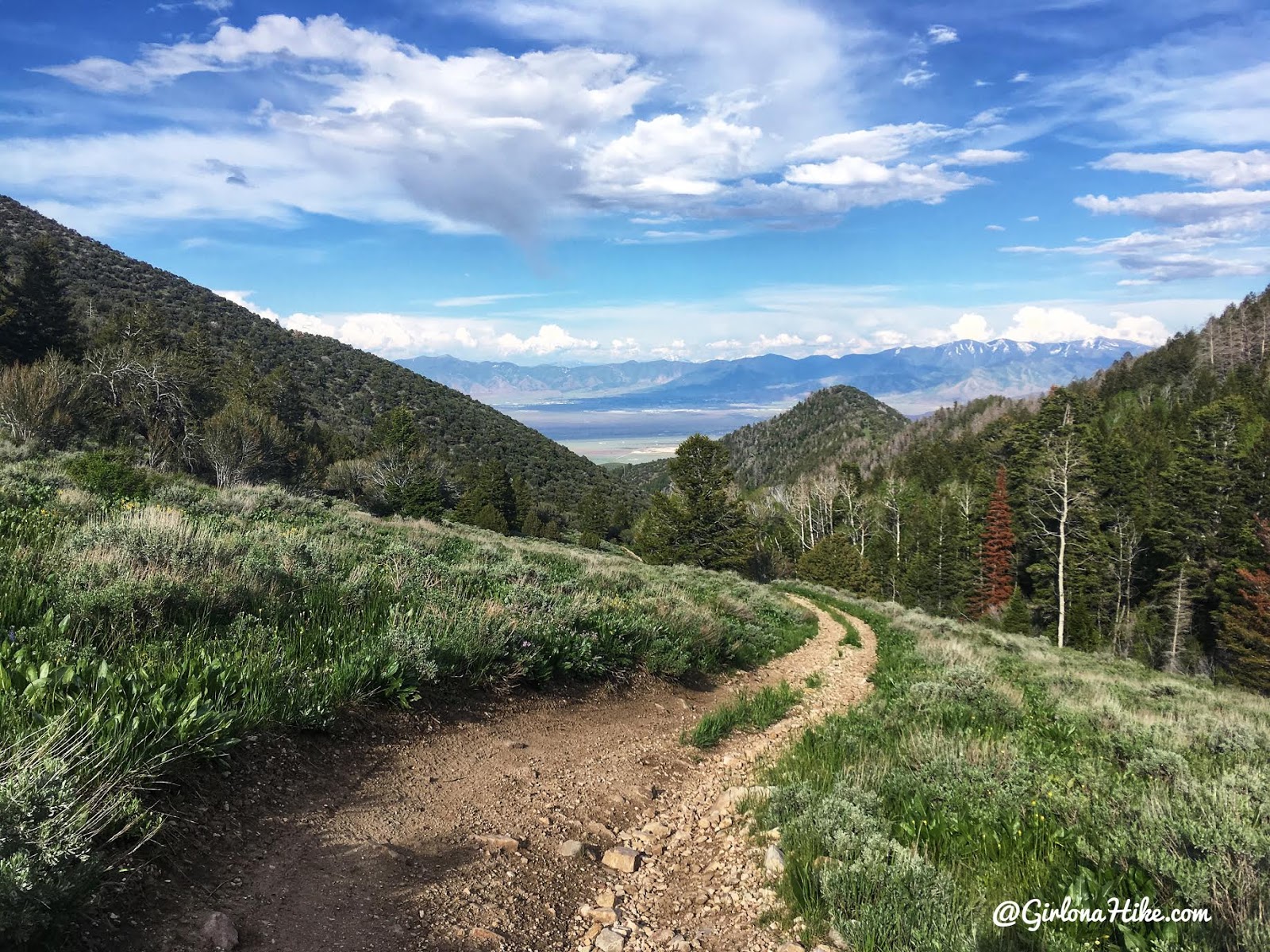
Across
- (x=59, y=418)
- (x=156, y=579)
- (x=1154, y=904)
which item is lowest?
(x=1154, y=904)

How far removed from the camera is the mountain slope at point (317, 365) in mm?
65188

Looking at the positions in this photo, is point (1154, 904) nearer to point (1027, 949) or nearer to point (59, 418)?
point (1027, 949)

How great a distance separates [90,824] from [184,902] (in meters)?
0.56

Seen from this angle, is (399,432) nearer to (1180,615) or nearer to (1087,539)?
(1087,539)

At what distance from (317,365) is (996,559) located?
7950 cm

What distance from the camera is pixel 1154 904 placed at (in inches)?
117

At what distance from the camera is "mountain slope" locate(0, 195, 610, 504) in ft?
214

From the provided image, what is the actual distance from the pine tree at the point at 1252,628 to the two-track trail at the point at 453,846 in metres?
39.4

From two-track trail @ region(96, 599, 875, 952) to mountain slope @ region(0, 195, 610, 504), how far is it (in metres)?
67.4

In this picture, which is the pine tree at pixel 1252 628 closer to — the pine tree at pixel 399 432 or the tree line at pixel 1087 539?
the tree line at pixel 1087 539

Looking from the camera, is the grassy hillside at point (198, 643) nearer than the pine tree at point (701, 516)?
→ Yes

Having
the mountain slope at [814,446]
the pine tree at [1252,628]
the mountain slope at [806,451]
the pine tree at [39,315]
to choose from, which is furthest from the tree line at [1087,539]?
the mountain slope at [814,446]

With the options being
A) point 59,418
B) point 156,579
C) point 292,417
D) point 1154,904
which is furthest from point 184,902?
point 292,417

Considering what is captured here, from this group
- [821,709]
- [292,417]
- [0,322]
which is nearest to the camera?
[821,709]
